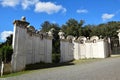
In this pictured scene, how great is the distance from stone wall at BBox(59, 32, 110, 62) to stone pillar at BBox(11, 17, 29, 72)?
28.9 ft

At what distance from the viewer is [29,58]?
19.0 metres

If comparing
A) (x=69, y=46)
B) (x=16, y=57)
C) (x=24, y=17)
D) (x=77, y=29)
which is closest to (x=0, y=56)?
(x=16, y=57)

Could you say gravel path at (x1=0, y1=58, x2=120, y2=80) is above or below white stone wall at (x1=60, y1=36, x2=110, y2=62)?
below

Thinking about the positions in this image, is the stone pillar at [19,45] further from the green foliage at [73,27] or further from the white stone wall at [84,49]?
the green foliage at [73,27]

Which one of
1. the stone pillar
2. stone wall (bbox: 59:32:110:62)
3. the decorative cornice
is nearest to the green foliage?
stone wall (bbox: 59:32:110:62)

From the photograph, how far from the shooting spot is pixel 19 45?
1616 cm

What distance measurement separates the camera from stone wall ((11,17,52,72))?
1589 cm

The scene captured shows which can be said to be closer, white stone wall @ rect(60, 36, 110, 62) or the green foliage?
white stone wall @ rect(60, 36, 110, 62)

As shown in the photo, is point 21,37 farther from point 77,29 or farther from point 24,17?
point 77,29

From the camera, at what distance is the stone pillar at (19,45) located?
15.6 m

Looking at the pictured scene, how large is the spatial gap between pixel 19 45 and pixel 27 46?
2.37 m

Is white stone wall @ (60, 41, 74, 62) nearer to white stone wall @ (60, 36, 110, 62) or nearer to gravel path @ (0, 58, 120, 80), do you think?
white stone wall @ (60, 36, 110, 62)

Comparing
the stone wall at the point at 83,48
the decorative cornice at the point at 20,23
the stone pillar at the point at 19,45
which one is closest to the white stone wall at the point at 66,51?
the stone wall at the point at 83,48

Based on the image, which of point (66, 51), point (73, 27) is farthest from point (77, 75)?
point (73, 27)
